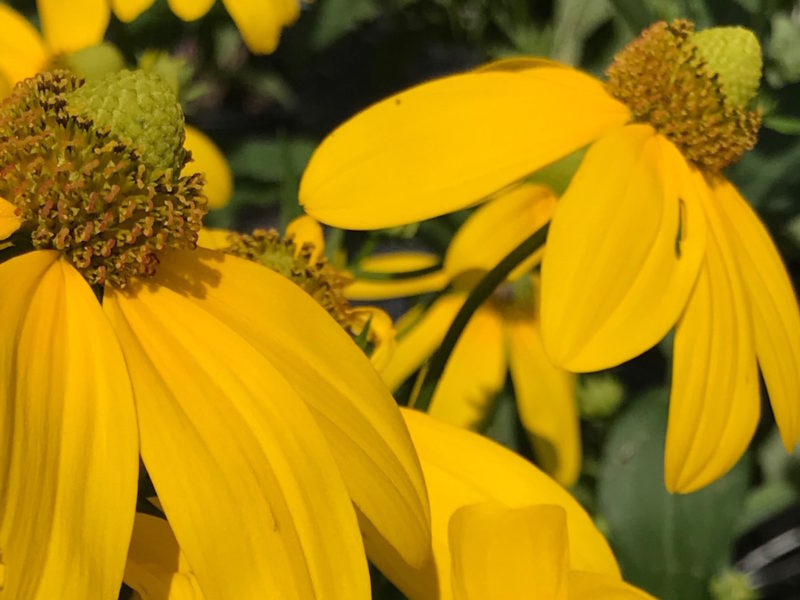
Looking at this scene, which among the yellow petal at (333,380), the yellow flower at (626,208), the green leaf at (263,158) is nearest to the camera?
the yellow petal at (333,380)

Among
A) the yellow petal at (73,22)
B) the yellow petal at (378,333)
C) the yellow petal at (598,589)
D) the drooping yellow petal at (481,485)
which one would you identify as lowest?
the yellow petal at (598,589)

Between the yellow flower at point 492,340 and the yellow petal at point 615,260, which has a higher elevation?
the yellow flower at point 492,340

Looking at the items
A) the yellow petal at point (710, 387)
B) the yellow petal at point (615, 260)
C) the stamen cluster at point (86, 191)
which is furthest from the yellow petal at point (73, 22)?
the yellow petal at point (710, 387)

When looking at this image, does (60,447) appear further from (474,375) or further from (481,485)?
(474,375)

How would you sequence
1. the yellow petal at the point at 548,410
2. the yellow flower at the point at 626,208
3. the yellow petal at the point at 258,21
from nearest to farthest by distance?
the yellow flower at the point at 626,208 → the yellow petal at the point at 258,21 → the yellow petal at the point at 548,410

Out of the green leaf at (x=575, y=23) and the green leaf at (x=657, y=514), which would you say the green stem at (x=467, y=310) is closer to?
the green leaf at (x=657, y=514)

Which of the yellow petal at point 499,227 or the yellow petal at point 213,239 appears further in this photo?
the yellow petal at point 499,227
